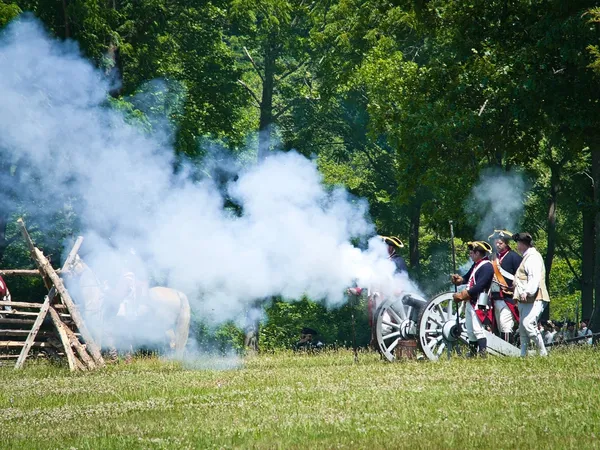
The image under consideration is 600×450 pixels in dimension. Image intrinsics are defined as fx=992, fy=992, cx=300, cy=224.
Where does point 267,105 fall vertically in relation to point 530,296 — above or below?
above

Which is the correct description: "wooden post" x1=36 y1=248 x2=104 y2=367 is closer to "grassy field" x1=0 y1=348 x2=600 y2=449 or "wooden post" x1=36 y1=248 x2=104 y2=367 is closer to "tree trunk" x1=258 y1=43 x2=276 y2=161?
"grassy field" x1=0 y1=348 x2=600 y2=449

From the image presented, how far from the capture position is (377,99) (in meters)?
28.2

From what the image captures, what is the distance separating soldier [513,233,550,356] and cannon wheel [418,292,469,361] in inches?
34.4

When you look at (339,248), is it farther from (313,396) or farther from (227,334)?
(227,334)

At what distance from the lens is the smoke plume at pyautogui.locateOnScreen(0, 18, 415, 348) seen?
49.6ft

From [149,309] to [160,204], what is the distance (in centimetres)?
319

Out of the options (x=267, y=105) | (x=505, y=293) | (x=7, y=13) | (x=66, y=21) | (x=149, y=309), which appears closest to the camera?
(x=505, y=293)

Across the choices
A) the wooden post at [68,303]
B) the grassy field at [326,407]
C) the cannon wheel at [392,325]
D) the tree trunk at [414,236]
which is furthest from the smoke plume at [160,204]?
the tree trunk at [414,236]

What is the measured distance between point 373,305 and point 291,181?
7.84 feet

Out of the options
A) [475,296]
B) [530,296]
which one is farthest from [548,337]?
[530,296]

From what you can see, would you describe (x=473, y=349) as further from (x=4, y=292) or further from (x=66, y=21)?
(x=66, y=21)

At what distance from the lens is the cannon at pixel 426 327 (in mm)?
14055

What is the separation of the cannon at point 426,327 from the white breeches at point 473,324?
14 centimetres

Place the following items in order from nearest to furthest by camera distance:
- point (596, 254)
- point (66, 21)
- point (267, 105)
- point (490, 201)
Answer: point (596, 254)
point (66, 21)
point (490, 201)
point (267, 105)
